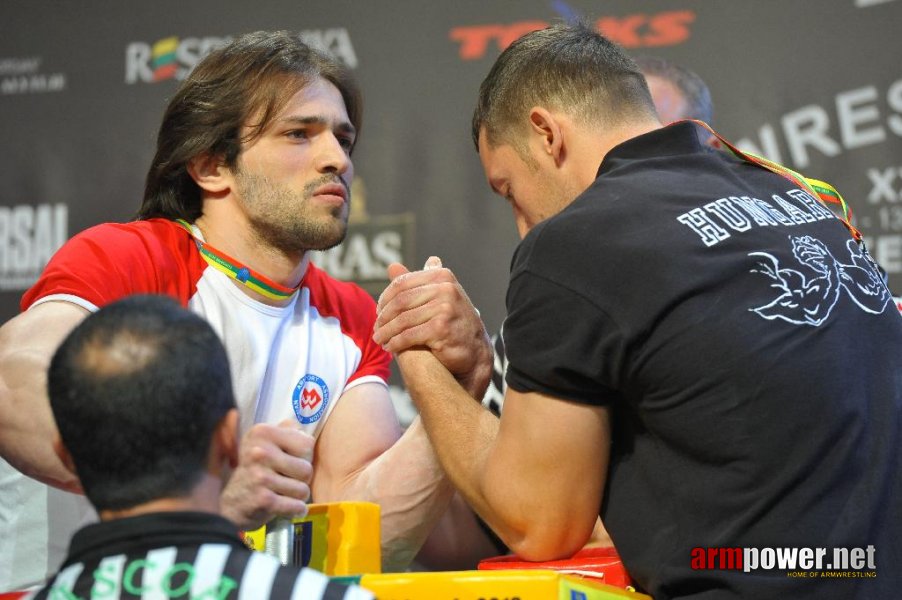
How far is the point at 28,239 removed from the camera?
10.3ft

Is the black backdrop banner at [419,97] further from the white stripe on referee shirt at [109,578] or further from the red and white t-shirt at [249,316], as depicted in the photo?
the white stripe on referee shirt at [109,578]

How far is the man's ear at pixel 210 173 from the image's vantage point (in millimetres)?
2191

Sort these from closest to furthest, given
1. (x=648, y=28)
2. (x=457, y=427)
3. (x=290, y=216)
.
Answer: (x=457, y=427) → (x=290, y=216) → (x=648, y=28)

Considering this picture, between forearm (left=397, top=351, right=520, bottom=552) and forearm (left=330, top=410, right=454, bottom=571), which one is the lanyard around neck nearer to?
forearm (left=330, top=410, right=454, bottom=571)

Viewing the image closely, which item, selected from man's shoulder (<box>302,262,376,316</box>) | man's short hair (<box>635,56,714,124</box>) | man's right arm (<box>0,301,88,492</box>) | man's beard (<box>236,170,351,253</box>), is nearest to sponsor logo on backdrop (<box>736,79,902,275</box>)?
man's short hair (<box>635,56,714,124</box>)

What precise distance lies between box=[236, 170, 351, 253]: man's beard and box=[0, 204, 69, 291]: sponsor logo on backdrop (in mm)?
1197

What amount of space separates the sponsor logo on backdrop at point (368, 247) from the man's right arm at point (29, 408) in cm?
133

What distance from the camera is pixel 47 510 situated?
2.12 m

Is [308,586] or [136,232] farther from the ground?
[136,232]

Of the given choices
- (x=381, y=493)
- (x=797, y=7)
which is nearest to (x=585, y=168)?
(x=381, y=493)

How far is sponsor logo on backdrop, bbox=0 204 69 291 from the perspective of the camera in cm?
312

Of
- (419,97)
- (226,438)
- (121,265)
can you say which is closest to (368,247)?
(419,97)

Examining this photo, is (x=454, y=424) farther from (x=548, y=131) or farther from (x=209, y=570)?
(x=209, y=570)

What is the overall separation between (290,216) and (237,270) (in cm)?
15
